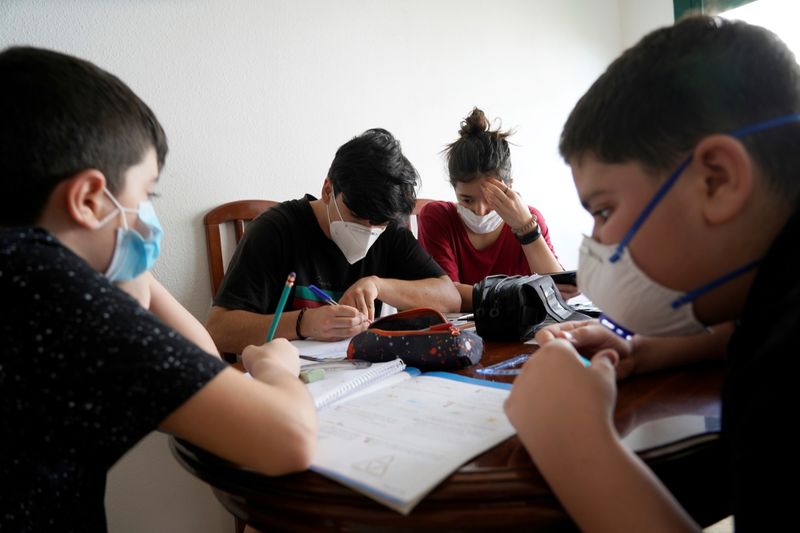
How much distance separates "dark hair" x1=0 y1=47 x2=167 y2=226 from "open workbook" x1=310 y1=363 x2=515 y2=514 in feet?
1.36

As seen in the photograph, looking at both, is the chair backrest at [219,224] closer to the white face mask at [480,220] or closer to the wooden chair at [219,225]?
the wooden chair at [219,225]

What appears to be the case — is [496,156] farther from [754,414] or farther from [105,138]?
[754,414]

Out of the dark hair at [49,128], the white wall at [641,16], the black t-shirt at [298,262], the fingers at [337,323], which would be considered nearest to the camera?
the dark hair at [49,128]

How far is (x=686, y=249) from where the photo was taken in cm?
55

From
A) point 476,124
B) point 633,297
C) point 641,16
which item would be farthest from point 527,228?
point 641,16

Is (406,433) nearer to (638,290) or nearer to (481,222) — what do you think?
(638,290)

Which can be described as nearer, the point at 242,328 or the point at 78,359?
the point at 78,359

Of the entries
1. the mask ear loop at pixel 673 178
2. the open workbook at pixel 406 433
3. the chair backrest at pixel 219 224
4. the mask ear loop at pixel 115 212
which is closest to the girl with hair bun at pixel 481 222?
the chair backrest at pixel 219 224

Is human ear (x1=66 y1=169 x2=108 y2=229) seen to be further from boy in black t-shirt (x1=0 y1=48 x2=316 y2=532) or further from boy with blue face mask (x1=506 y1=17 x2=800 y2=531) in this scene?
boy with blue face mask (x1=506 y1=17 x2=800 y2=531)

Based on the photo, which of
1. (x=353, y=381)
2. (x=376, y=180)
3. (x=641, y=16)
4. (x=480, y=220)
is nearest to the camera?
(x=353, y=381)

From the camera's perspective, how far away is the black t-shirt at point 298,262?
141 cm

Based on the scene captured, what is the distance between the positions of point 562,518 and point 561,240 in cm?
265

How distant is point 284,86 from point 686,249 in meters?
1.74

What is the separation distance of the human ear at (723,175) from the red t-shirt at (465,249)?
1.40 m
